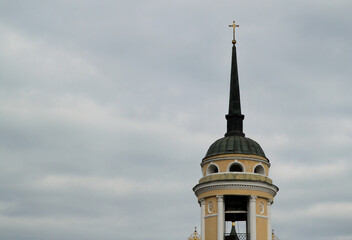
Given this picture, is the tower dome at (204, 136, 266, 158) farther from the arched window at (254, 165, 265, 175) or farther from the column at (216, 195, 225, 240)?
the column at (216, 195, 225, 240)

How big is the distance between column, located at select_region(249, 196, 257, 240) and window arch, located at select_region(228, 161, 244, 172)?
2912 mm

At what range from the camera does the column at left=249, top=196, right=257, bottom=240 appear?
64.0 meters

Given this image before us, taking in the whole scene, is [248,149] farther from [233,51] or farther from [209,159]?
[233,51]

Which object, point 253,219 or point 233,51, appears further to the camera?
point 233,51

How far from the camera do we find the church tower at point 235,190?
64.8m

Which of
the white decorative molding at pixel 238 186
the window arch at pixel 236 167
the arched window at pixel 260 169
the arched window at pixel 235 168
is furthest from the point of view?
the arched window at pixel 260 169

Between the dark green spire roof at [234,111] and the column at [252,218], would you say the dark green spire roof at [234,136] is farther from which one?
the column at [252,218]

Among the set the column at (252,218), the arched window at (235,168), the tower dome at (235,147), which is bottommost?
the column at (252,218)

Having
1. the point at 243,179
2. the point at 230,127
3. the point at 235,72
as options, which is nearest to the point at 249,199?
the point at 243,179

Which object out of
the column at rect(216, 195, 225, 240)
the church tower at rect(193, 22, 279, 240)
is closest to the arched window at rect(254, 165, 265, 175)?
the church tower at rect(193, 22, 279, 240)

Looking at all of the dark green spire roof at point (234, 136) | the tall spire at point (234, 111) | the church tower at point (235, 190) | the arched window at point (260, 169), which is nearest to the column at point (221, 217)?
the church tower at point (235, 190)

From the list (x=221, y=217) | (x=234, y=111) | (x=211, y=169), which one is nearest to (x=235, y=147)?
(x=211, y=169)

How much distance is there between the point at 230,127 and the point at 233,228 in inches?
371

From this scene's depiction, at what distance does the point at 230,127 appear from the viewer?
69.8 meters
